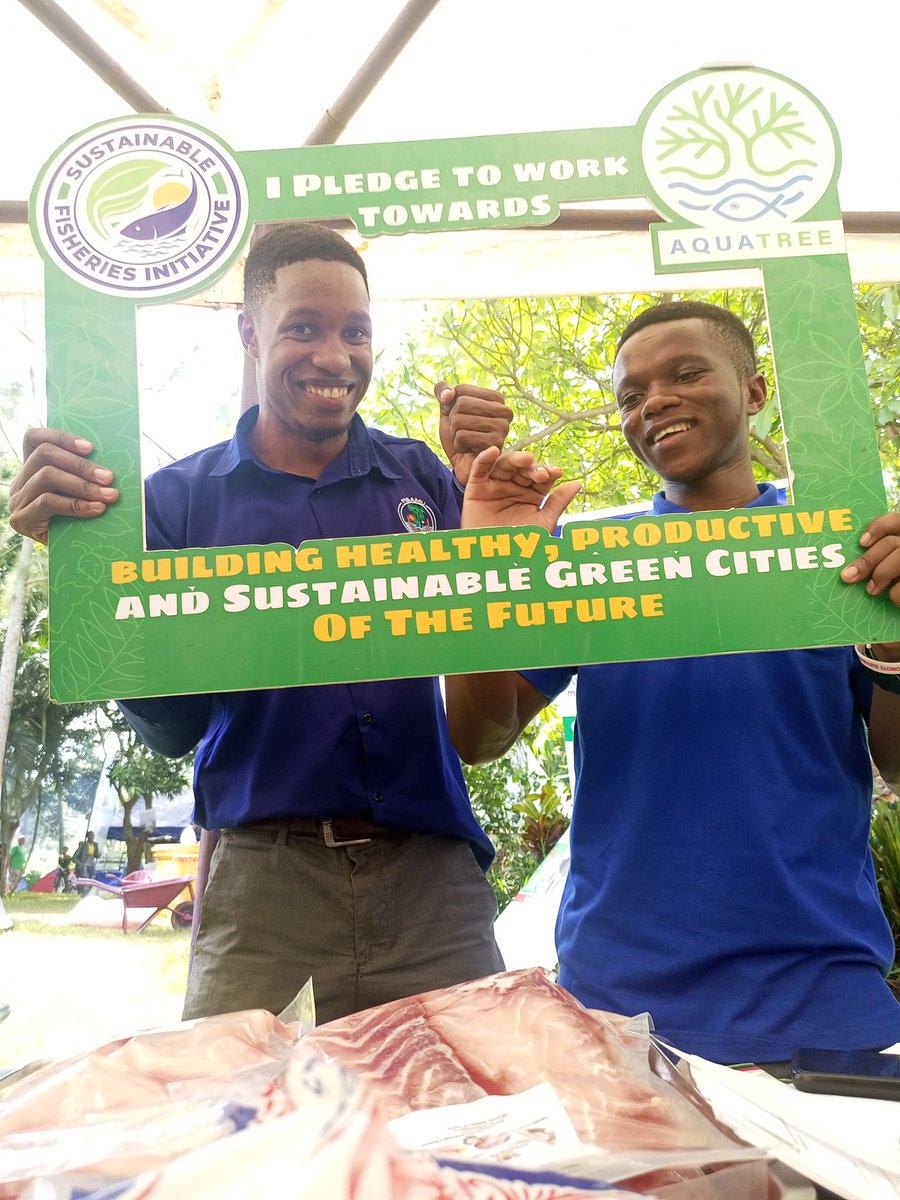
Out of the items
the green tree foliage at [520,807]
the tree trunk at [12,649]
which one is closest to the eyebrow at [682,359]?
the green tree foliage at [520,807]

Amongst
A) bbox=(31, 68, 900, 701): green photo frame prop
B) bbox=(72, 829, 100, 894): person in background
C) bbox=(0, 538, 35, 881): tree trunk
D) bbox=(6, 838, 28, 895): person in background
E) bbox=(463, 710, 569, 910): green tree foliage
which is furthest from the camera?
bbox=(6, 838, 28, 895): person in background

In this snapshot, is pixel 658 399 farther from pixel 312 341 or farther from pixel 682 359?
pixel 312 341

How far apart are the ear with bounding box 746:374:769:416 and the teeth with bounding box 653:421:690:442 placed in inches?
3.4

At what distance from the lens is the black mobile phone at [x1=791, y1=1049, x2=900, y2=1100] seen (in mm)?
741

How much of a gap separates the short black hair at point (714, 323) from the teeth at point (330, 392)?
364 mm

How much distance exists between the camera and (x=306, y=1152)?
420 mm

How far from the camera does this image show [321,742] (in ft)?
4.31

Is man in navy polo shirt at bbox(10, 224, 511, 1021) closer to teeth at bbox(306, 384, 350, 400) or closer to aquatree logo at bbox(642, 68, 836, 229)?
teeth at bbox(306, 384, 350, 400)

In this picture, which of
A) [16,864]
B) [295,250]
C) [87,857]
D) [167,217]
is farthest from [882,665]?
[16,864]

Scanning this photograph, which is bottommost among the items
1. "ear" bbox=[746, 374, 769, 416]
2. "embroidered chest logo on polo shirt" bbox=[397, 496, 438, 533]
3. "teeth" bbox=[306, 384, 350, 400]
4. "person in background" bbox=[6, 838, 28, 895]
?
"person in background" bbox=[6, 838, 28, 895]

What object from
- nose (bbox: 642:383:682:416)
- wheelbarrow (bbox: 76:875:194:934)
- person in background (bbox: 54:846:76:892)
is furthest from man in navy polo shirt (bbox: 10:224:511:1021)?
person in background (bbox: 54:846:76:892)

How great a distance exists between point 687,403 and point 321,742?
28.1 inches

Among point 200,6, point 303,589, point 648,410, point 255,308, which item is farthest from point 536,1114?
point 200,6

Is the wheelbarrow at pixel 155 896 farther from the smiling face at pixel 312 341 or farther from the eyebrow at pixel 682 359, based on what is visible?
the eyebrow at pixel 682 359
